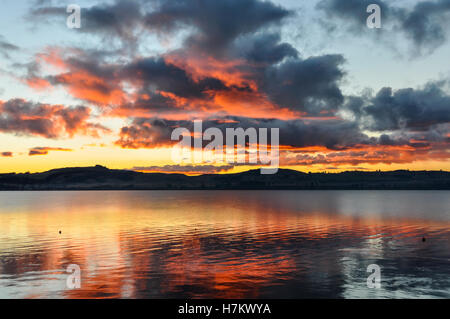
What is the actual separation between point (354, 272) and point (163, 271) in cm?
1898
